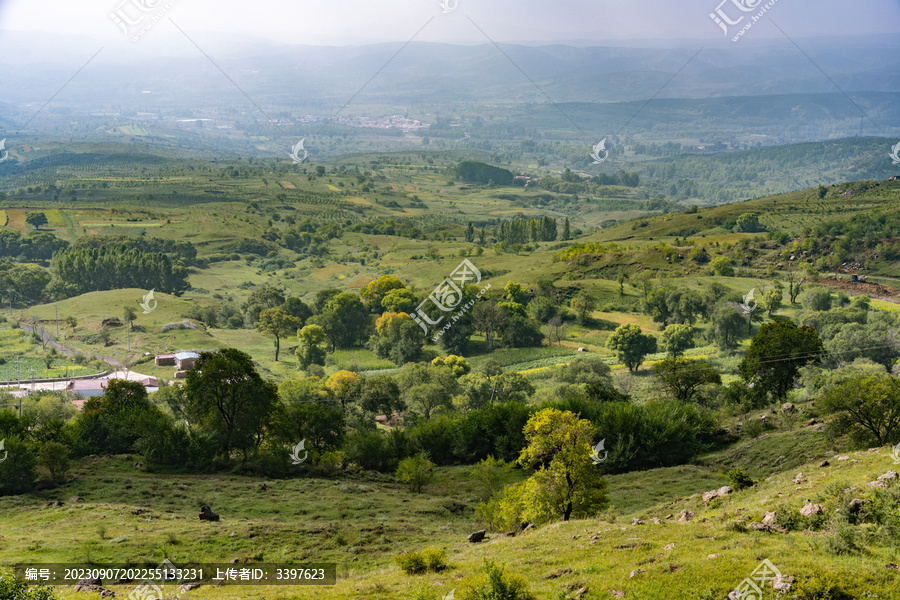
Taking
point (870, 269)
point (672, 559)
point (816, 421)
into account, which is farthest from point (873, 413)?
point (870, 269)

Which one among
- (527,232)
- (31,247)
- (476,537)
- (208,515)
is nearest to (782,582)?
(476,537)

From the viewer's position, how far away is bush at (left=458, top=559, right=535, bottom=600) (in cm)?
1227

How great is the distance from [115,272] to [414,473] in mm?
99877

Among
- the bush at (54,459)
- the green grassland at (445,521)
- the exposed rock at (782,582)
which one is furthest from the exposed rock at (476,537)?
the bush at (54,459)

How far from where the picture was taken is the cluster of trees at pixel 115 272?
108250 mm

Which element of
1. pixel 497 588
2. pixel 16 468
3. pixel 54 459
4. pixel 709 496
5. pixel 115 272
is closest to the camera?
pixel 497 588

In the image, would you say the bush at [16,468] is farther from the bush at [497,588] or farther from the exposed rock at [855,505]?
the exposed rock at [855,505]

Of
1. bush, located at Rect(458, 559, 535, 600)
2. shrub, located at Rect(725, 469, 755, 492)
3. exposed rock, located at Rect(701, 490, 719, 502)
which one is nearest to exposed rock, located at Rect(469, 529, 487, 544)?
bush, located at Rect(458, 559, 535, 600)

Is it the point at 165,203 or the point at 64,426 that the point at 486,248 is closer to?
the point at 165,203

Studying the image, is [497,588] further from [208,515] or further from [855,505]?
[208,515]

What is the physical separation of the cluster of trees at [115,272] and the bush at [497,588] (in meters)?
109

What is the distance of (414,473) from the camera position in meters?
30.1

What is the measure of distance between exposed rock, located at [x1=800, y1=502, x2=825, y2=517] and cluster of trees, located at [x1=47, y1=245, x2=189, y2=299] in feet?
364

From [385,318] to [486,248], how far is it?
6751 cm
